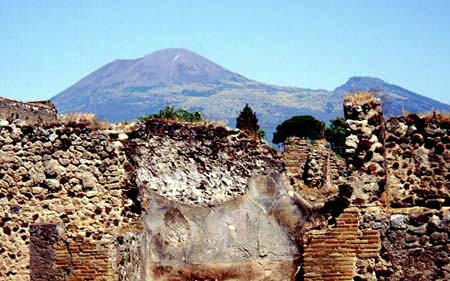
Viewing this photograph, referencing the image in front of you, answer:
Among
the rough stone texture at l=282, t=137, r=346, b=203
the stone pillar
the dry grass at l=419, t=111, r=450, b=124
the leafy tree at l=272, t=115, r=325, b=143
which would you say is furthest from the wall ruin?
the leafy tree at l=272, t=115, r=325, b=143

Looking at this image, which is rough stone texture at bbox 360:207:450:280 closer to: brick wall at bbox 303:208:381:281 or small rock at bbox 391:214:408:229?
small rock at bbox 391:214:408:229

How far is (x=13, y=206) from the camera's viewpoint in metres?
14.1

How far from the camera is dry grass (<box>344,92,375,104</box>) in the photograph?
11.8m

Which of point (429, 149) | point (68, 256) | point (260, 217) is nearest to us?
point (429, 149)

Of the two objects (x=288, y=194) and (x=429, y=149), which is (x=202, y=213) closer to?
(x=288, y=194)

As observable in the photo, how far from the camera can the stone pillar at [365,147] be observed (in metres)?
11.5

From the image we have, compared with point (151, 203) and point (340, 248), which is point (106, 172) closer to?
point (151, 203)

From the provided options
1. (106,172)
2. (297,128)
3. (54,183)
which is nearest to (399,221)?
(106,172)

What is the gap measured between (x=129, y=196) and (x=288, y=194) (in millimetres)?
2634

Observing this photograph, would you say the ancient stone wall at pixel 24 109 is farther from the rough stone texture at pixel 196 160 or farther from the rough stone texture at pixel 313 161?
the rough stone texture at pixel 196 160

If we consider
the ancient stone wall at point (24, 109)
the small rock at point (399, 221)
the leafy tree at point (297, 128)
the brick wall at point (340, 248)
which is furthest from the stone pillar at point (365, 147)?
the leafy tree at point (297, 128)

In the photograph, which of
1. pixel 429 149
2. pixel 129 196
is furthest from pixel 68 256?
pixel 429 149

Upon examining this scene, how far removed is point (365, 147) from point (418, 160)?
0.73 metres

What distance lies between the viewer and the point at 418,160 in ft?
37.6
